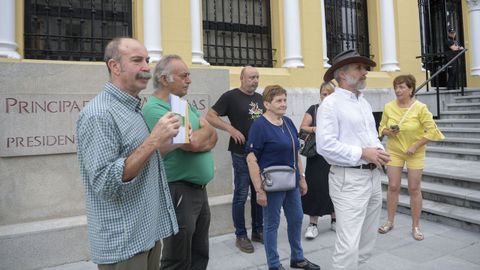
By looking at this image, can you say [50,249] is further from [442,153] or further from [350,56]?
[442,153]

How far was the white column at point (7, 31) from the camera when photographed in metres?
5.68

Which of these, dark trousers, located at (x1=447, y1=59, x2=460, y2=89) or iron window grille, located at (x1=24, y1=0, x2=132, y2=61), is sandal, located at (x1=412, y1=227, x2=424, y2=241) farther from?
dark trousers, located at (x1=447, y1=59, x2=460, y2=89)

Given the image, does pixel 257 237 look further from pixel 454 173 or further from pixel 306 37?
pixel 306 37

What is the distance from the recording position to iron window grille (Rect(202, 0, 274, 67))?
26.4 feet

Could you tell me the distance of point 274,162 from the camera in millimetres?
3408

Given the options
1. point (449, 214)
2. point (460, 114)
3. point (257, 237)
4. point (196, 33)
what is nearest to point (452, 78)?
point (460, 114)

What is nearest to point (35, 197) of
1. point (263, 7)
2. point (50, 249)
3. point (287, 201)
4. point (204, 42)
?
point (50, 249)

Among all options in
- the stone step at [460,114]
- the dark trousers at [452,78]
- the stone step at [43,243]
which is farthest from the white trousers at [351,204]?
the dark trousers at [452,78]

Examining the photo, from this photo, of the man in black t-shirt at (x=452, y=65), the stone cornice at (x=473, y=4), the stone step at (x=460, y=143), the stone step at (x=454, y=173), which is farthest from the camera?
the stone cornice at (x=473, y=4)

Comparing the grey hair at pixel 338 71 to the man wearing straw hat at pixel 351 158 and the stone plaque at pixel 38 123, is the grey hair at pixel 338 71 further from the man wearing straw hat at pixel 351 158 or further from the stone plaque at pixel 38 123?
the stone plaque at pixel 38 123

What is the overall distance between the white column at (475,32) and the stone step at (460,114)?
3838mm

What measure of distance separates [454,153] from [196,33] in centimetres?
548

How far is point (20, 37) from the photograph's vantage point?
6.09m

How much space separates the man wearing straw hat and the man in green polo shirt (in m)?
0.94
